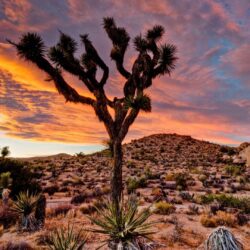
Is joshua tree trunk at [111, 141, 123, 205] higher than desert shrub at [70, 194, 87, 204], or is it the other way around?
joshua tree trunk at [111, 141, 123, 205]

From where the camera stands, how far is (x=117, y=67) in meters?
12.7

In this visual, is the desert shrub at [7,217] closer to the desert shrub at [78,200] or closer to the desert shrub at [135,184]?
the desert shrub at [78,200]

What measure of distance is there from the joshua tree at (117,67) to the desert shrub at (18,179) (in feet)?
19.1

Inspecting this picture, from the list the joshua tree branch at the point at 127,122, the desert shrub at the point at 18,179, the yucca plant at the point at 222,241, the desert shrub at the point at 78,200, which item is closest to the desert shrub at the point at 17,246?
the yucca plant at the point at 222,241

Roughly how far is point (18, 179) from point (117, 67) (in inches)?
307

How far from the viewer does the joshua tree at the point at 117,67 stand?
36.1 feet

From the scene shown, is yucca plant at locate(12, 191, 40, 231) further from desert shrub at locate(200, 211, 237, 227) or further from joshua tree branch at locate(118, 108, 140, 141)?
desert shrub at locate(200, 211, 237, 227)

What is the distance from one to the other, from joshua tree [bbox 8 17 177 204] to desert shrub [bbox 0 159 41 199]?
582 centimetres

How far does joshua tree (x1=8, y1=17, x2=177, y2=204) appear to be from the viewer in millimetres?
11000

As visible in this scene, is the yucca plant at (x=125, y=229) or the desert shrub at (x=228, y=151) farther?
the desert shrub at (x=228, y=151)

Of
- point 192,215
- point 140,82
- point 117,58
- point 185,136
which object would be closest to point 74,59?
point 117,58

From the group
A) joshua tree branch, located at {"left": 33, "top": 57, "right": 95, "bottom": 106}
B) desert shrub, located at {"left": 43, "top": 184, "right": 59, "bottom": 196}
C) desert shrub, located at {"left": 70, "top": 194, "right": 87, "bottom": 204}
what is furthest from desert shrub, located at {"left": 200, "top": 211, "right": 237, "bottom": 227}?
desert shrub, located at {"left": 43, "top": 184, "right": 59, "bottom": 196}

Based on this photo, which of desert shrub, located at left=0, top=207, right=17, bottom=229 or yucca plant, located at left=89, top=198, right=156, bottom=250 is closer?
yucca plant, located at left=89, top=198, right=156, bottom=250

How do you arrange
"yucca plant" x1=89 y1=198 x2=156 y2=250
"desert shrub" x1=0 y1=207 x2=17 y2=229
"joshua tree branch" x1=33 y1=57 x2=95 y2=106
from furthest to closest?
"joshua tree branch" x1=33 y1=57 x2=95 y2=106 < "desert shrub" x1=0 y1=207 x2=17 y2=229 < "yucca plant" x1=89 y1=198 x2=156 y2=250
